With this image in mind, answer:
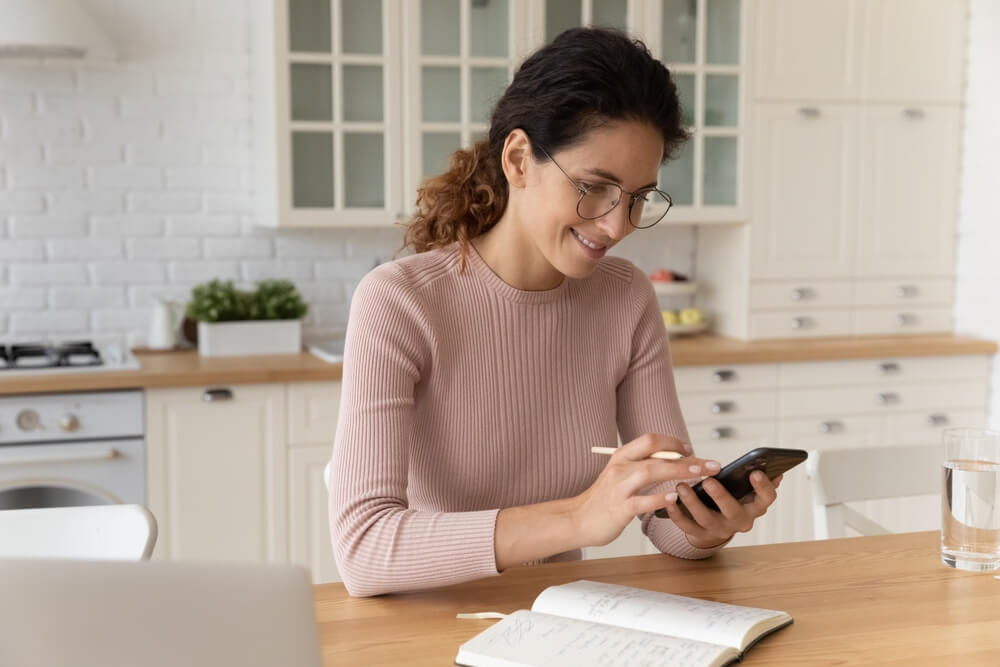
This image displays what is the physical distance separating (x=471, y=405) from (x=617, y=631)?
1.76 feet

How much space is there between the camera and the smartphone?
139 centimetres

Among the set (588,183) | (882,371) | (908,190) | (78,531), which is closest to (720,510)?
(588,183)

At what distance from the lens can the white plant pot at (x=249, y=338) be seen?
3367mm

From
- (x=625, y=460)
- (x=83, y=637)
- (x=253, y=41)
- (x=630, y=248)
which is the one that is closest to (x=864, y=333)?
(x=630, y=248)

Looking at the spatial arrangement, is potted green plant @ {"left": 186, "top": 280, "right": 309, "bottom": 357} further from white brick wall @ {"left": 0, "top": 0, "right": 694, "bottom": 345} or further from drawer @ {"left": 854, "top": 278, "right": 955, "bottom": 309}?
drawer @ {"left": 854, "top": 278, "right": 955, "bottom": 309}

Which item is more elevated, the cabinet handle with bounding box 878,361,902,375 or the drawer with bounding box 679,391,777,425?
the cabinet handle with bounding box 878,361,902,375

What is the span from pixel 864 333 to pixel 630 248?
33.8 inches

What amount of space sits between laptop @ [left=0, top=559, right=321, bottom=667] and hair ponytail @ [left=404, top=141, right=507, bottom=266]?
114 cm

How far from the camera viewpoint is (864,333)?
3938 mm

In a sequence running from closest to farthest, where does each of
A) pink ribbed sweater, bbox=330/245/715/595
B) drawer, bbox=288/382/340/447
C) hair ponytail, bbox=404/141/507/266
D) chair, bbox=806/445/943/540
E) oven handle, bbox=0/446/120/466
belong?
pink ribbed sweater, bbox=330/245/715/595
hair ponytail, bbox=404/141/507/266
chair, bbox=806/445/943/540
oven handle, bbox=0/446/120/466
drawer, bbox=288/382/340/447

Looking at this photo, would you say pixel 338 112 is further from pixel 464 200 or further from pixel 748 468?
pixel 748 468

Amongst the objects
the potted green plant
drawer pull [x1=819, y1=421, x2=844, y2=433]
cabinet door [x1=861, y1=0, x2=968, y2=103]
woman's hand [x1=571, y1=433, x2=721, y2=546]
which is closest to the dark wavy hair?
woman's hand [x1=571, y1=433, x2=721, y2=546]

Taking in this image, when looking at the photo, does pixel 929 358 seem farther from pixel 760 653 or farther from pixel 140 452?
pixel 760 653

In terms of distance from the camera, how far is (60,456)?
2949 mm
